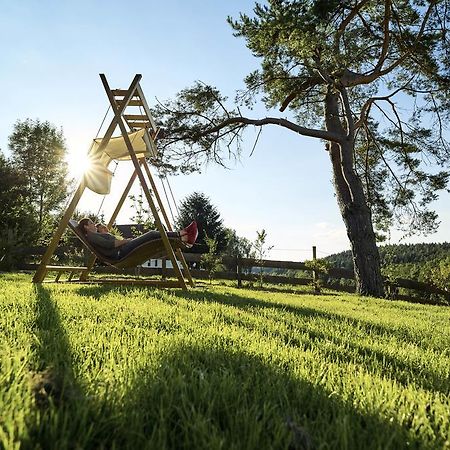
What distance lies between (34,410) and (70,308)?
1736 millimetres

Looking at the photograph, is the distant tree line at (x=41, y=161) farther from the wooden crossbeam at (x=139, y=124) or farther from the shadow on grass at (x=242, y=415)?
the shadow on grass at (x=242, y=415)

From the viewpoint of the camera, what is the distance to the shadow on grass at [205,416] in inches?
31.1

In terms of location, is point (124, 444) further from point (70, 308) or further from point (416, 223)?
point (416, 223)

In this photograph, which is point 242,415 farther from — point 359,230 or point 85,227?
point 359,230

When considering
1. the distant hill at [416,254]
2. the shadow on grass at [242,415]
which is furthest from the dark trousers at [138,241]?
the distant hill at [416,254]

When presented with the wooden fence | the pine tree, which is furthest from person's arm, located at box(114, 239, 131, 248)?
the pine tree

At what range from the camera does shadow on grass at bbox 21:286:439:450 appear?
79 centimetres

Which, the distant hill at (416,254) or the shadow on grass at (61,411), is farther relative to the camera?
the distant hill at (416,254)

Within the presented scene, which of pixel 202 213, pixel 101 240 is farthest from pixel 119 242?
pixel 202 213

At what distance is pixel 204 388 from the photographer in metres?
1.08

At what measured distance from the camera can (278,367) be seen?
140 cm

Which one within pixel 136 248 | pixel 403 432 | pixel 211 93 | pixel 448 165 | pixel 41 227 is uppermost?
pixel 211 93

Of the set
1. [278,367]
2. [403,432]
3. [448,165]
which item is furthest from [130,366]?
[448,165]

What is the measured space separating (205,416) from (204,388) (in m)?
0.15
